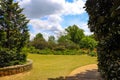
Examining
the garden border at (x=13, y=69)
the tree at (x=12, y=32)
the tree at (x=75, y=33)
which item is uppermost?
the tree at (x=75, y=33)

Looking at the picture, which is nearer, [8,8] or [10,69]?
[10,69]

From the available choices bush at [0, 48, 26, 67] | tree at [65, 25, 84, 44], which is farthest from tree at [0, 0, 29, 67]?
tree at [65, 25, 84, 44]

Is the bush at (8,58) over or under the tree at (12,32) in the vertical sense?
under

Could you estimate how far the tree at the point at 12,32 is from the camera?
15834mm

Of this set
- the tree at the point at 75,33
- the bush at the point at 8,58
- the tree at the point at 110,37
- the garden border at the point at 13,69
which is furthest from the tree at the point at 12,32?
the tree at the point at 75,33

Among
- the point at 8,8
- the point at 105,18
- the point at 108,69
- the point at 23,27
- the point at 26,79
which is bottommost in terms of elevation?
the point at 26,79

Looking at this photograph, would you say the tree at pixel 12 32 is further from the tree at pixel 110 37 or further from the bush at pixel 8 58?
the tree at pixel 110 37

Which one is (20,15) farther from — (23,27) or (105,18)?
(105,18)

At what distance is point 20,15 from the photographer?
55.2 ft

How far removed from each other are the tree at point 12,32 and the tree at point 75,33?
5883cm

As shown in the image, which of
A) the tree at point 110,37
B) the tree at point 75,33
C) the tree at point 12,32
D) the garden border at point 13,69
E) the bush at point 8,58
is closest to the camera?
the tree at point 110,37

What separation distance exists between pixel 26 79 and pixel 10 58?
3.03 m

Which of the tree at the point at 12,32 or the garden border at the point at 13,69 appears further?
the tree at the point at 12,32

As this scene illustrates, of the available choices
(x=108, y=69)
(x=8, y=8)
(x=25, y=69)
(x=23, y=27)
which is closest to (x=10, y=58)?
(x=25, y=69)
